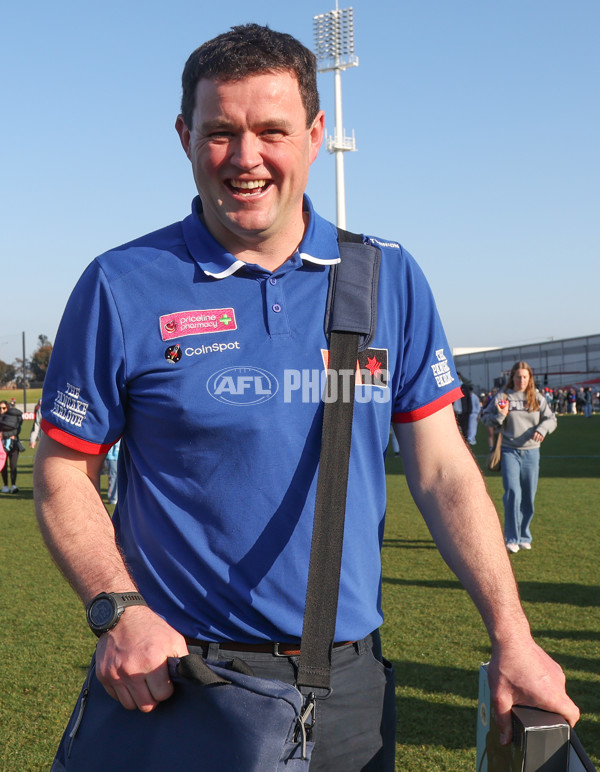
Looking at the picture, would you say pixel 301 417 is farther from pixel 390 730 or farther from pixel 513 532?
pixel 513 532

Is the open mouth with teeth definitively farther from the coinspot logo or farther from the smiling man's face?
the coinspot logo

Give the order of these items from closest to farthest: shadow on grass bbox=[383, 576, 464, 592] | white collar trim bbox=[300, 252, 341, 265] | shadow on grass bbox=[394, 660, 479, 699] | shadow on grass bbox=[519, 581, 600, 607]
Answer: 1. white collar trim bbox=[300, 252, 341, 265]
2. shadow on grass bbox=[394, 660, 479, 699]
3. shadow on grass bbox=[519, 581, 600, 607]
4. shadow on grass bbox=[383, 576, 464, 592]

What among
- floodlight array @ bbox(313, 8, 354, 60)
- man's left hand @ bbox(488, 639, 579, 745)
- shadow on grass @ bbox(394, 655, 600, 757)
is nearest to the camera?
man's left hand @ bbox(488, 639, 579, 745)

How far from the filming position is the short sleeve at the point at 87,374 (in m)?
1.84

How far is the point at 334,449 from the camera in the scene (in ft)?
5.96

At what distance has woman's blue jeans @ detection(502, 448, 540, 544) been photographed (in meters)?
9.82

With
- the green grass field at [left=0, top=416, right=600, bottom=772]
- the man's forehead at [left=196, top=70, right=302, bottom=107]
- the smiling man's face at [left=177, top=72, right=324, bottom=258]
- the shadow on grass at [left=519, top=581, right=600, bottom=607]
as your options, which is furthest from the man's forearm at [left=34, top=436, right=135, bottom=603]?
the shadow on grass at [left=519, top=581, right=600, bottom=607]

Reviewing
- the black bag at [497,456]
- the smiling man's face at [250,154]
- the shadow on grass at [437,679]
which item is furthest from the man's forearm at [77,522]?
the black bag at [497,456]

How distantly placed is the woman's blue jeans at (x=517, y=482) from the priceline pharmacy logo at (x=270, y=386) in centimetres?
830

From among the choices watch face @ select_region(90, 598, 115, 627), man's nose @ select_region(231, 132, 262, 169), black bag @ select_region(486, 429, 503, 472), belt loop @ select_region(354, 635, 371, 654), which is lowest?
black bag @ select_region(486, 429, 503, 472)

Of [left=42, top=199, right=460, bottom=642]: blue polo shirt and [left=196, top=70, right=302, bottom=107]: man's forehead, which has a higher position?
[left=196, top=70, right=302, bottom=107]: man's forehead

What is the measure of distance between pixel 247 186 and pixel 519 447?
8.54 metres

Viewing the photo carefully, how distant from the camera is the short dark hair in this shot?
187 cm

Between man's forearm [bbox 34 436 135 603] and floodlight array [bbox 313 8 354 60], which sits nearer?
man's forearm [bbox 34 436 135 603]
